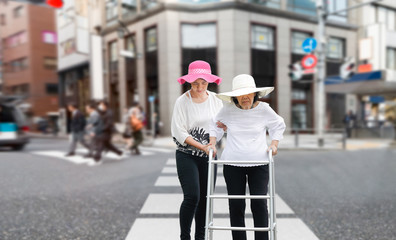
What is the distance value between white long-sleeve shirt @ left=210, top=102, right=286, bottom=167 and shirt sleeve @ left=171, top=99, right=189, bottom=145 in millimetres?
320

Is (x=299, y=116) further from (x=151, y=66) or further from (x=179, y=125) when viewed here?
(x=179, y=125)

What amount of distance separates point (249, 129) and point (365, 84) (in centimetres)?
1610

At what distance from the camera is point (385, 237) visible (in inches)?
124

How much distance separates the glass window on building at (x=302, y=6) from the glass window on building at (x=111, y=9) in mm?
18124

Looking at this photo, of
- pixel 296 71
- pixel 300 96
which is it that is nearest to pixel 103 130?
pixel 296 71

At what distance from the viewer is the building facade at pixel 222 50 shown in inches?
682

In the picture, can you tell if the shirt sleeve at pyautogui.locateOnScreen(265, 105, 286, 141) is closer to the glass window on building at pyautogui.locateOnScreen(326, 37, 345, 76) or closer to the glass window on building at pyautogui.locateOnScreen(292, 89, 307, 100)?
the glass window on building at pyautogui.locateOnScreen(292, 89, 307, 100)

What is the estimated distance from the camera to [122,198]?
4652mm

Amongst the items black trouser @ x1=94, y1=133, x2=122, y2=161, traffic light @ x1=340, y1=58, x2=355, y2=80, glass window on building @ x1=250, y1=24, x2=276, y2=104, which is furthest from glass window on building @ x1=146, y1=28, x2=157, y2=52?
black trouser @ x1=94, y1=133, x2=122, y2=161

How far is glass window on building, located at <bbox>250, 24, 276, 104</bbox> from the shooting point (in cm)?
1830

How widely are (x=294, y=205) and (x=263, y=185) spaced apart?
7.14 feet

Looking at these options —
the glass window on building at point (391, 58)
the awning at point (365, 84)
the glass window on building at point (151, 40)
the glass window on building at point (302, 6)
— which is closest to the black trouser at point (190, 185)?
the awning at point (365, 84)

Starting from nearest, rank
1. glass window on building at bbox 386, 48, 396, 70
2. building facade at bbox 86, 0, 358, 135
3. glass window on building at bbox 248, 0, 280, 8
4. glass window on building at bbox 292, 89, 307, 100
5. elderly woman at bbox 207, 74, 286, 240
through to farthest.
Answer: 1. elderly woman at bbox 207, 74, 286, 240
2. building facade at bbox 86, 0, 358, 135
3. glass window on building at bbox 248, 0, 280, 8
4. glass window on building at bbox 292, 89, 307, 100
5. glass window on building at bbox 386, 48, 396, 70

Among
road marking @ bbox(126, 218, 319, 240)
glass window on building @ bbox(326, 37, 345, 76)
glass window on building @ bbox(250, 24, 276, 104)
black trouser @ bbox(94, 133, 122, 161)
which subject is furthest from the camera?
glass window on building @ bbox(326, 37, 345, 76)
